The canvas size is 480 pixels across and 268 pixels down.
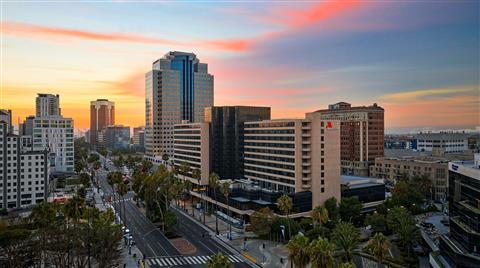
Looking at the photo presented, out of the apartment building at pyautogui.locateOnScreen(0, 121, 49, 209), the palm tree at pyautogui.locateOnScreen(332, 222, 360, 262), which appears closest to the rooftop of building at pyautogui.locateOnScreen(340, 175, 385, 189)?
the palm tree at pyautogui.locateOnScreen(332, 222, 360, 262)

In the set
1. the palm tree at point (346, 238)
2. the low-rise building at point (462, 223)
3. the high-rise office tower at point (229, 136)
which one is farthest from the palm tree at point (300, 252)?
the high-rise office tower at point (229, 136)

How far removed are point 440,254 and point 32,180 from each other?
12405 centimetres

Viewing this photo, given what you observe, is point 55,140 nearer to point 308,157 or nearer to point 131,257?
point 131,257

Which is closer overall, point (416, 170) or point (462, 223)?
point (462, 223)

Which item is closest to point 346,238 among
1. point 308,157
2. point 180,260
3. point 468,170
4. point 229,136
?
point 468,170

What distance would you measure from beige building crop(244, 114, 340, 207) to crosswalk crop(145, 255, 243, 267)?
3366cm

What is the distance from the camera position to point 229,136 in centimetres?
13588

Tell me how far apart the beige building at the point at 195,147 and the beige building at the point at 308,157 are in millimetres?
34667

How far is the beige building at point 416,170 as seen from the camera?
145m

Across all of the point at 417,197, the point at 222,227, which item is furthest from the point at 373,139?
the point at 222,227

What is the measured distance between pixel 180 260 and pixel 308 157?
45481 mm

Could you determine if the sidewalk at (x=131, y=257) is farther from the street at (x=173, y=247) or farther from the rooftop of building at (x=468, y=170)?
the rooftop of building at (x=468, y=170)

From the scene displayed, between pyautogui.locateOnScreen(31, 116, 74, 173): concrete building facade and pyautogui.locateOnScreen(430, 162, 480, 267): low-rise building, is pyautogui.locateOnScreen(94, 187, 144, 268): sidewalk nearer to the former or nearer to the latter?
pyautogui.locateOnScreen(430, 162, 480, 267): low-rise building

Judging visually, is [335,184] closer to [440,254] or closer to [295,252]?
[440,254]
